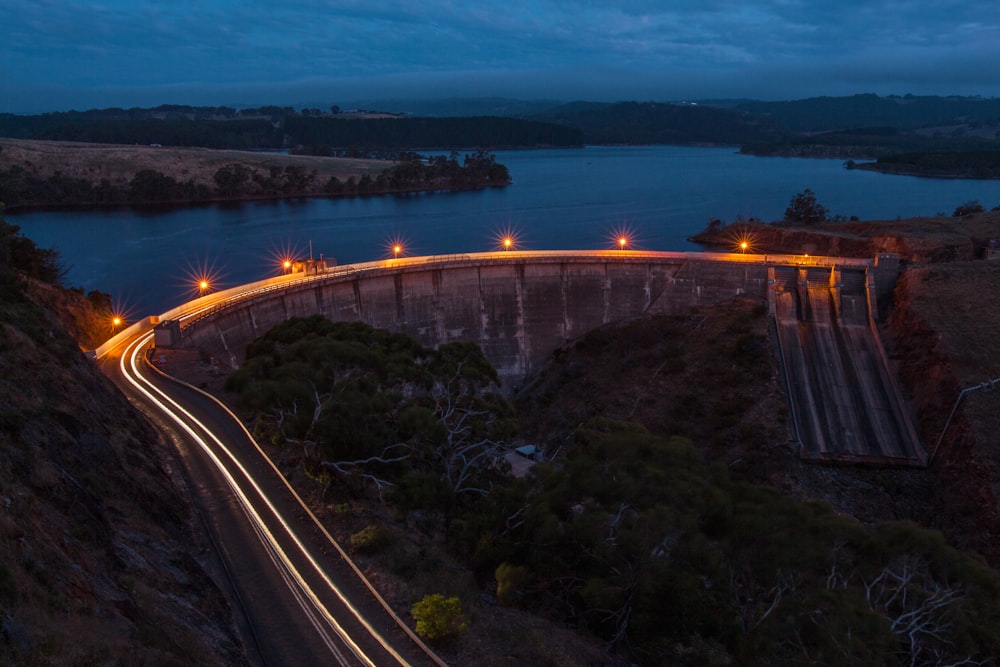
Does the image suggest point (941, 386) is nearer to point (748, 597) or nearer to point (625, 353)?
point (625, 353)

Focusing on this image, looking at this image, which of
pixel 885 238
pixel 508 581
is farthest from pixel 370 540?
pixel 885 238

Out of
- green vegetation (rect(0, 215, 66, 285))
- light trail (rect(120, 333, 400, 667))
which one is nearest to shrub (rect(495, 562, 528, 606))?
Result: light trail (rect(120, 333, 400, 667))

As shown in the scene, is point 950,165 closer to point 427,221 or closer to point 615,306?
point 427,221

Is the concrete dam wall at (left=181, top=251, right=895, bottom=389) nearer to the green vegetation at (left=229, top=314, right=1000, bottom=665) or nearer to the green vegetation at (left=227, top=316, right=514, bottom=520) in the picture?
the green vegetation at (left=227, top=316, right=514, bottom=520)

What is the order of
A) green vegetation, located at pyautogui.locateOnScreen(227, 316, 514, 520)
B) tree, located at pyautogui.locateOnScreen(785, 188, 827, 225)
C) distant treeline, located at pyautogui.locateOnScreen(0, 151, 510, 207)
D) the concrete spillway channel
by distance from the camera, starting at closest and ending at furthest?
green vegetation, located at pyautogui.locateOnScreen(227, 316, 514, 520) → the concrete spillway channel → tree, located at pyautogui.locateOnScreen(785, 188, 827, 225) → distant treeline, located at pyautogui.locateOnScreen(0, 151, 510, 207)

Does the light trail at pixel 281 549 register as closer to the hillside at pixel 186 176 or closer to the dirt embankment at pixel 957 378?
the dirt embankment at pixel 957 378

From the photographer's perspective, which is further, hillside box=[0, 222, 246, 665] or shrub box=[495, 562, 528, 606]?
shrub box=[495, 562, 528, 606]

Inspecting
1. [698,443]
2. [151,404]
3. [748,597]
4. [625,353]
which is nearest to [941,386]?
[698,443]
